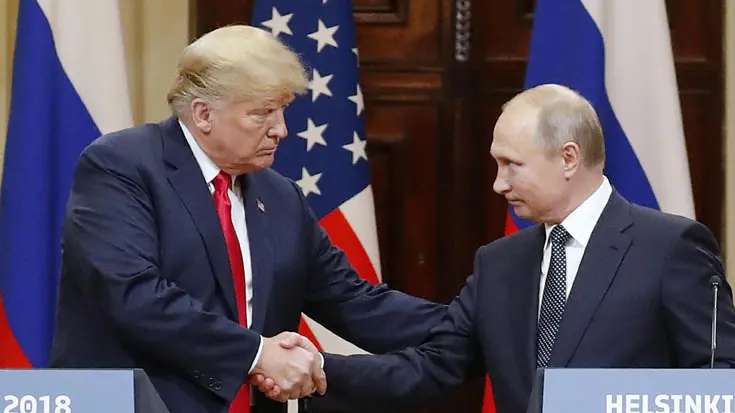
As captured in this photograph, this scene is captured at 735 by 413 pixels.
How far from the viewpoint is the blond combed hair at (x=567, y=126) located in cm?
303

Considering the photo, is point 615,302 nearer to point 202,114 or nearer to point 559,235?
point 559,235

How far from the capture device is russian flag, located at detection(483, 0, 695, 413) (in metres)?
4.12

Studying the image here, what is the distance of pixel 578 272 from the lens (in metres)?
3.03

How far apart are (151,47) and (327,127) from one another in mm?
767

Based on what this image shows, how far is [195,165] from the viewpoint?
3.19 m

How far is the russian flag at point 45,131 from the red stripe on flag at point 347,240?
687 millimetres

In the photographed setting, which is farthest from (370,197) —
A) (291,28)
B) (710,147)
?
(710,147)

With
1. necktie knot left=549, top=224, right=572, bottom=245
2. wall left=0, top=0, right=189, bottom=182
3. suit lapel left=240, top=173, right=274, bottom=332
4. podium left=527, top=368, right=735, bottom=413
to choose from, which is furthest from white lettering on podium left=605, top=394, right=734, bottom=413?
wall left=0, top=0, right=189, bottom=182

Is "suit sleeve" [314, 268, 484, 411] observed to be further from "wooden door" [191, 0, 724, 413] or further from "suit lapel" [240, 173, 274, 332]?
"wooden door" [191, 0, 724, 413]

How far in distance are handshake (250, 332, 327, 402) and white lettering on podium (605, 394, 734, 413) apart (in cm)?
98

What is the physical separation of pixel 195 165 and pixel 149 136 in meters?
0.13

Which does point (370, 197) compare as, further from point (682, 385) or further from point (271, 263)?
point (682, 385)

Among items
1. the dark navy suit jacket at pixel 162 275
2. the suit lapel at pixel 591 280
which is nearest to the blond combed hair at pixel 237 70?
the dark navy suit jacket at pixel 162 275

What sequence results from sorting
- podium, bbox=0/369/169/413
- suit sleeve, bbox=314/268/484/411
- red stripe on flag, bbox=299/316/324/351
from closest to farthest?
podium, bbox=0/369/169/413 < suit sleeve, bbox=314/268/484/411 < red stripe on flag, bbox=299/316/324/351
